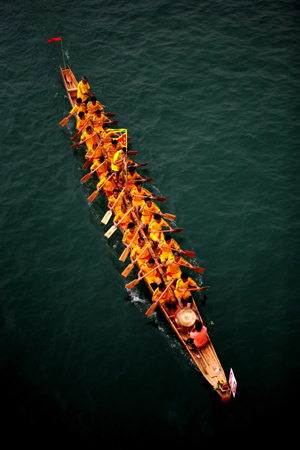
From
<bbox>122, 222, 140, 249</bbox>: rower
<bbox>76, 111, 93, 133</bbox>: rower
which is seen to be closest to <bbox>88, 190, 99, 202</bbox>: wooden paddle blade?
<bbox>122, 222, 140, 249</bbox>: rower

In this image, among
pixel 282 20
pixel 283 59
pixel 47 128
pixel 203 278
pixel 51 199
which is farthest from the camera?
pixel 282 20

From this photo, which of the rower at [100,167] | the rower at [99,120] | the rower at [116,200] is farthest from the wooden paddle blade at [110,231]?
the rower at [99,120]

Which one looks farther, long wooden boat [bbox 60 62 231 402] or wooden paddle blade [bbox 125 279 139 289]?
wooden paddle blade [bbox 125 279 139 289]

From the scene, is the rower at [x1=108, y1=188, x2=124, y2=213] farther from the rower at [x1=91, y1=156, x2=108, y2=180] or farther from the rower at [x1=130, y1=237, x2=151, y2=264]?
the rower at [x1=130, y1=237, x2=151, y2=264]

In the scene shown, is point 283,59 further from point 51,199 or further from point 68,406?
point 68,406

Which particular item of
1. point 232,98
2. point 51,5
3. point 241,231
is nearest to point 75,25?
point 51,5
